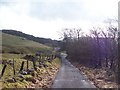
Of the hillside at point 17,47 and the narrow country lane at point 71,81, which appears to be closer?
the narrow country lane at point 71,81

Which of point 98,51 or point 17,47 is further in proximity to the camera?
point 17,47

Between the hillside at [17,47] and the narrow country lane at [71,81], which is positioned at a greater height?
the hillside at [17,47]

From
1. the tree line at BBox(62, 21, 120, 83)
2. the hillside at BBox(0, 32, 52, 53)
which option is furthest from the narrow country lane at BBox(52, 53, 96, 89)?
the hillside at BBox(0, 32, 52, 53)

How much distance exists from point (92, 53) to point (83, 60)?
401 cm

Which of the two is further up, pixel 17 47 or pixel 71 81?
pixel 17 47

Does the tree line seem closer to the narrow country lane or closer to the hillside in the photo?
the narrow country lane

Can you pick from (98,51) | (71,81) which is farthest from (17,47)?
(71,81)

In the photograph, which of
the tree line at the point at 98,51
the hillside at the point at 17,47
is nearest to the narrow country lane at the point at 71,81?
the tree line at the point at 98,51

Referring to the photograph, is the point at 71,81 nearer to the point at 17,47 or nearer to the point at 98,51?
the point at 98,51

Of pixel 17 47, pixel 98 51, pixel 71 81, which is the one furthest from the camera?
pixel 17 47

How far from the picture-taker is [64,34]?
10819 cm

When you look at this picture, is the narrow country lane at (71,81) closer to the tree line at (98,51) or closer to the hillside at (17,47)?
the tree line at (98,51)

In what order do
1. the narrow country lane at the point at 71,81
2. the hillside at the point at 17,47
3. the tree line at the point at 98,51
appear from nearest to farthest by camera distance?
the narrow country lane at the point at 71,81 < the tree line at the point at 98,51 < the hillside at the point at 17,47

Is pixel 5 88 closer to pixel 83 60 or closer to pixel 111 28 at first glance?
pixel 111 28
